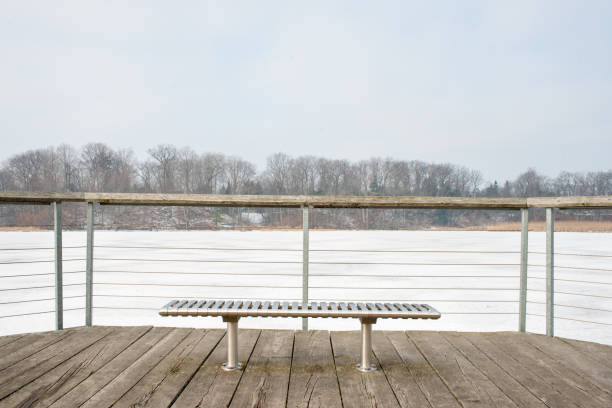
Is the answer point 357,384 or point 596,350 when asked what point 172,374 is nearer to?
point 357,384

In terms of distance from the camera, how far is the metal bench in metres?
1.79

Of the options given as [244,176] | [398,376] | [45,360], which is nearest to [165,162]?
[244,176]

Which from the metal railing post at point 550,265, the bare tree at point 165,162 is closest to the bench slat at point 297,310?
the metal railing post at point 550,265

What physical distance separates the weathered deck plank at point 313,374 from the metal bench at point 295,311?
200mm

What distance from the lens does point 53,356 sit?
6.76 ft

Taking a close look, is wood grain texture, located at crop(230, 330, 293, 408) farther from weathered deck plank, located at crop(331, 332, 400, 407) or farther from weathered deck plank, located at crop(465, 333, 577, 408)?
weathered deck plank, located at crop(465, 333, 577, 408)

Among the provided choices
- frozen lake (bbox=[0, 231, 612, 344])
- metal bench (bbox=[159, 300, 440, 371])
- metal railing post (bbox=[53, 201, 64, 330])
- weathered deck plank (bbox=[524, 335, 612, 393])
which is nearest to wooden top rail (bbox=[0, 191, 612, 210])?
metal railing post (bbox=[53, 201, 64, 330])

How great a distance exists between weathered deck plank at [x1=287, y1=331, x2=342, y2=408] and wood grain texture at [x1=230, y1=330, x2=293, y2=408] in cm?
4

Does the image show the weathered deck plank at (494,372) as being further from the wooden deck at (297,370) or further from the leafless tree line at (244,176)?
the leafless tree line at (244,176)

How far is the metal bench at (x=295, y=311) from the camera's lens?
1785 mm

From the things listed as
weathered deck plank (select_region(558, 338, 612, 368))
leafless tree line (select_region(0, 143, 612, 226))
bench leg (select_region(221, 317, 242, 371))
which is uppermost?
leafless tree line (select_region(0, 143, 612, 226))

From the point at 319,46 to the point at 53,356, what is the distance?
60943 millimetres

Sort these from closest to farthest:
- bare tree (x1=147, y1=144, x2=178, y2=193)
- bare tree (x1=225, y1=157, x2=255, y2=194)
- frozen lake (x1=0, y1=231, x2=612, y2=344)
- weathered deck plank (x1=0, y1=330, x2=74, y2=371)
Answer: weathered deck plank (x1=0, y1=330, x2=74, y2=371) < frozen lake (x1=0, y1=231, x2=612, y2=344) < bare tree (x1=147, y1=144, x2=178, y2=193) < bare tree (x1=225, y1=157, x2=255, y2=194)

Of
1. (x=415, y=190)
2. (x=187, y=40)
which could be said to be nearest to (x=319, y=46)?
(x=187, y=40)
